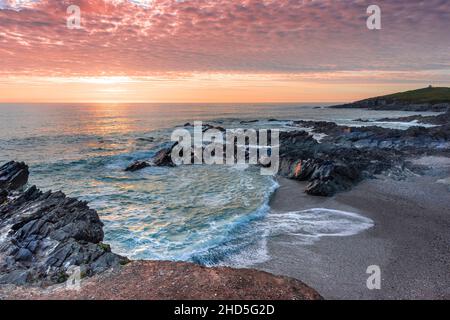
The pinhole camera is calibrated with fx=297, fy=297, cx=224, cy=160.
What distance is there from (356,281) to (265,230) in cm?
730

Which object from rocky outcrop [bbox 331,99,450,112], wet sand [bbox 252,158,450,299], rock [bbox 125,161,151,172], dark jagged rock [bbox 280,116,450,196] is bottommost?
wet sand [bbox 252,158,450,299]

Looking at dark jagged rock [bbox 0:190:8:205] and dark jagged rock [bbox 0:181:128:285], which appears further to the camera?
dark jagged rock [bbox 0:190:8:205]

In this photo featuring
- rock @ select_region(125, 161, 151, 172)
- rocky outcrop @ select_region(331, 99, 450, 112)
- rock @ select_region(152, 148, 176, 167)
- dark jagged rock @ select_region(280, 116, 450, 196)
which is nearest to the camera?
dark jagged rock @ select_region(280, 116, 450, 196)

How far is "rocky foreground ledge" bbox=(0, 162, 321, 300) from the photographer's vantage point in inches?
486

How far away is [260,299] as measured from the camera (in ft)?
38.9

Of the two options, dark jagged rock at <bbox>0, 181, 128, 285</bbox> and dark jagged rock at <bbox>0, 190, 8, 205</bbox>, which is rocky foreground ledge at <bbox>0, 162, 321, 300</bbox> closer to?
dark jagged rock at <bbox>0, 181, 128, 285</bbox>

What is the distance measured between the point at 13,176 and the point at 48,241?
18.0 meters

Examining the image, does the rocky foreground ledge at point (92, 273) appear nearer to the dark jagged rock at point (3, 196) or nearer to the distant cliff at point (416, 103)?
the dark jagged rock at point (3, 196)

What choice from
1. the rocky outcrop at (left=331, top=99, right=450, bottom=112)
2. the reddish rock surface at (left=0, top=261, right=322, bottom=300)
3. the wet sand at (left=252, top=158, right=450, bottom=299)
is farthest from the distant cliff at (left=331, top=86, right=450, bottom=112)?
the reddish rock surface at (left=0, top=261, right=322, bottom=300)

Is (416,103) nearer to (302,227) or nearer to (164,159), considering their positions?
(164,159)
